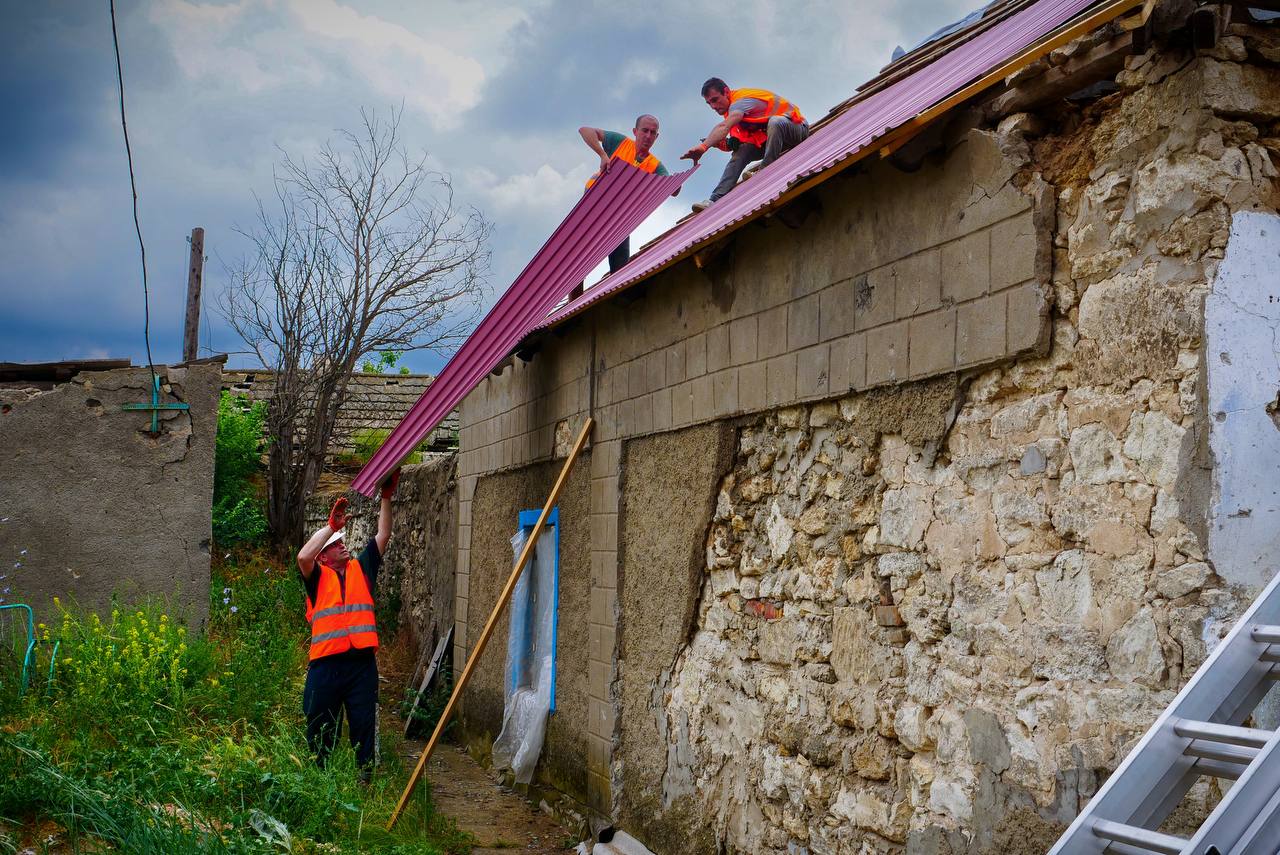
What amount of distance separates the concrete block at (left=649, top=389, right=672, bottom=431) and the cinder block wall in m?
0.01

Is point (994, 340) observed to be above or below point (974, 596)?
above

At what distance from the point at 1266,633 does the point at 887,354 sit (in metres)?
1.78

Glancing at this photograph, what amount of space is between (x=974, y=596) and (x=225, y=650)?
20.9 feet

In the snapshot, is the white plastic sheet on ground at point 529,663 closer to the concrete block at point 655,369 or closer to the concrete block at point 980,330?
the concrete block at point 655,369

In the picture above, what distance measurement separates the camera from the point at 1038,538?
10.1 feet

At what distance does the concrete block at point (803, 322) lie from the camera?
165 inches

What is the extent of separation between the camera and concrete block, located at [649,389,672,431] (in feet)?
17.7

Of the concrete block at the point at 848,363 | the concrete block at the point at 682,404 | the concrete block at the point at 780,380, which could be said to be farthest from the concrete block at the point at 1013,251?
the concrete block at the point at 682,404

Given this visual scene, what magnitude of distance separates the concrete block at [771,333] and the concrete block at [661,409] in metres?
0.88

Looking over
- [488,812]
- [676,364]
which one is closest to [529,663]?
[488,812]

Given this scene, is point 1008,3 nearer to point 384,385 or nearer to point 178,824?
point 178,824

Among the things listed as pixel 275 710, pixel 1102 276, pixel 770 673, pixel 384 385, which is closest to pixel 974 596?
pixel 1102 276

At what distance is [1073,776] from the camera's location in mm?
2826

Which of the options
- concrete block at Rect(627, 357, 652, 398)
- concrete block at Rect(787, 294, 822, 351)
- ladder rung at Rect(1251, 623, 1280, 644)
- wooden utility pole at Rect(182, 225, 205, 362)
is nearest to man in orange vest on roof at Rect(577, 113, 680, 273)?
concrete block at Rect(627, 357, 652, 398)
